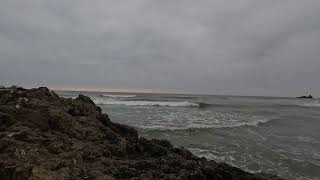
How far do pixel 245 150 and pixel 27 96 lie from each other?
312 inches

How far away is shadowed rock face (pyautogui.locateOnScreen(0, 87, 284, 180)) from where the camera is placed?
18.4 ft

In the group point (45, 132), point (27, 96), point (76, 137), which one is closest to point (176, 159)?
point (76, 137)

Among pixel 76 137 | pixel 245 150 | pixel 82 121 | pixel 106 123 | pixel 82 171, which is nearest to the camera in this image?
pixel 82 171

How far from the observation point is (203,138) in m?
16.1

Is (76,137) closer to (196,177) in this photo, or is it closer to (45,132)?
(45,132)

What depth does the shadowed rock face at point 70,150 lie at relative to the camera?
5613 millimetres

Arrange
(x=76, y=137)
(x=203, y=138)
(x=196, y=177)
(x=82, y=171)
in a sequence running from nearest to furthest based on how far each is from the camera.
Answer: (x=82, y=171)
(x=196, y=177)
(x=76, y=137)
(x=203, y=138)

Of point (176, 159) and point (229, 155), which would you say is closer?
point (176, 159)

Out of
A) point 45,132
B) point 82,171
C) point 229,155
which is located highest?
point 45,132

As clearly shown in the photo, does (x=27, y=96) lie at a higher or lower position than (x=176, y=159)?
higher

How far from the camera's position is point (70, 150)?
6387 millimetres

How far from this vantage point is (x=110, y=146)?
7.30 meters

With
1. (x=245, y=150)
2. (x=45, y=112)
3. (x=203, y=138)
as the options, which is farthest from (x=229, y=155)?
(x=45, y=112)

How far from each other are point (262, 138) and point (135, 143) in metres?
9.83
